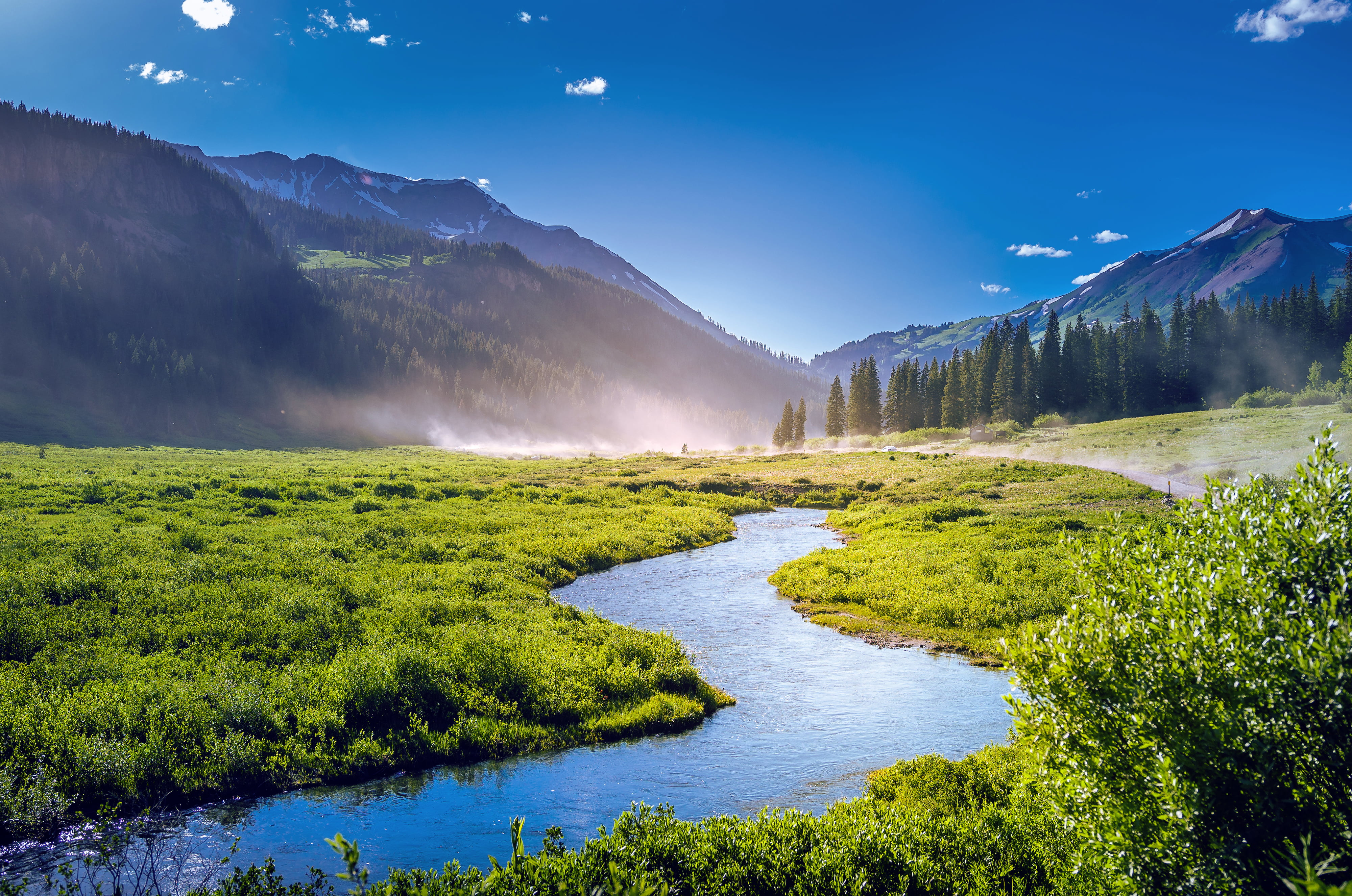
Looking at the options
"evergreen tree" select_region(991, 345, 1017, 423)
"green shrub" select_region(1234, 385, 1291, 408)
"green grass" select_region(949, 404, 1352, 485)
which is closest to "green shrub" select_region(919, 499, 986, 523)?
"green grass" select_region(949, 404, 1352, 485)

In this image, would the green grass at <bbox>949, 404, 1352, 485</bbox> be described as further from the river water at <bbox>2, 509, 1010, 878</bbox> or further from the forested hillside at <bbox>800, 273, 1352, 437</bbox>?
the river water at <bbox>2, 509, 1010, 878</bbox>

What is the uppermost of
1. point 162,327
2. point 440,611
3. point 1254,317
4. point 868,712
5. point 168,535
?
point 162,327

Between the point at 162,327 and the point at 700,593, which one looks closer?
the point at 700,593

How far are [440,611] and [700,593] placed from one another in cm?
1241

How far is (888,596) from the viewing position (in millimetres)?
27469

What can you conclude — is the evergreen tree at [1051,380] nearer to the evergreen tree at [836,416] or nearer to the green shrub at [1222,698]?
the evergreen tree at [836,416]

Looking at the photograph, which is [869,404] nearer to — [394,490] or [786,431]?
[786,431]

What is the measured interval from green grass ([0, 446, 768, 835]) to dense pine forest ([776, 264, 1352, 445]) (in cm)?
9732

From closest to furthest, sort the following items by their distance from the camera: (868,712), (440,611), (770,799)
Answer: (770,799) → (868,712) → (440,611)

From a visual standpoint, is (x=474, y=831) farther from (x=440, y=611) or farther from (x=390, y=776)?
(x=440, y=611)

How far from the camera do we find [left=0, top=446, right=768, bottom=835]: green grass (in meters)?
12.7

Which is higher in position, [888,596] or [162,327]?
[162,327]

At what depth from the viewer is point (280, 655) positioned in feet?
59.0

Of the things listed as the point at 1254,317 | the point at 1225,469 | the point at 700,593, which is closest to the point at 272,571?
the point at 700,593
